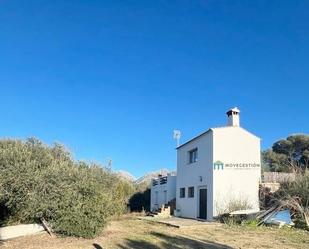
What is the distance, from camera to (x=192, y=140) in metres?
35.2

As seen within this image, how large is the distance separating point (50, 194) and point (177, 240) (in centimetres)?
508

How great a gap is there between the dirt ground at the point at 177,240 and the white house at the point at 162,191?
20.7m

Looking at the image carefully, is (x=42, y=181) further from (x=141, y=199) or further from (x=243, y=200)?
(x=141, y=199)

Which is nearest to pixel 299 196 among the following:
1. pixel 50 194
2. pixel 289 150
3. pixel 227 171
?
pixel 227 171

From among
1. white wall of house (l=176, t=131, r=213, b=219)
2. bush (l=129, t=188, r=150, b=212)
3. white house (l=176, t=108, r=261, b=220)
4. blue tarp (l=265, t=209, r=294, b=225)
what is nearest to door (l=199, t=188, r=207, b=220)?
white house (l=176, t=108, r=261, b=220)

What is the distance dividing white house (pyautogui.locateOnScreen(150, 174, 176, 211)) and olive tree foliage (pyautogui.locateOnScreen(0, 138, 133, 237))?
24.1 meters

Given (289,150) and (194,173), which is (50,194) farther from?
(289,150)

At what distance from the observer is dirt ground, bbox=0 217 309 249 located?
1577 centimetres

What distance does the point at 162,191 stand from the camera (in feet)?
149

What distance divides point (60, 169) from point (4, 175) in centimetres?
211

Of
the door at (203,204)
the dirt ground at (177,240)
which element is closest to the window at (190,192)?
the door at (203,204)

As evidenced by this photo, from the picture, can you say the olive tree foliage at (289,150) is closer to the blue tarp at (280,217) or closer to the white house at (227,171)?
the white house at (227,171)

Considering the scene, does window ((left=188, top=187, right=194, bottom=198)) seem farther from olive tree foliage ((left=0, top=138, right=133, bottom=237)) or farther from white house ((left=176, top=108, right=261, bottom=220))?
olive tree foliage ((left=0, top=138, right=133, bottom=237))

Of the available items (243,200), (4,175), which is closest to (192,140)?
(243,200)
